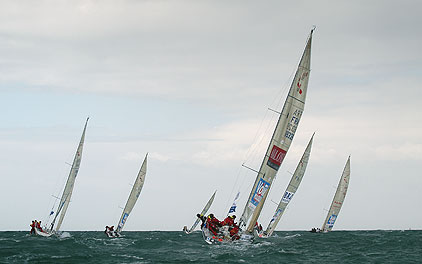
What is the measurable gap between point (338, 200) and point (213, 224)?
33936 mm

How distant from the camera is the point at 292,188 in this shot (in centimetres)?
4950

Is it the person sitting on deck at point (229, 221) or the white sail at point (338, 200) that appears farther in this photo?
the white sail at point (338, 200)

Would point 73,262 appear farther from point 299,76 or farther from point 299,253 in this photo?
point 299,76

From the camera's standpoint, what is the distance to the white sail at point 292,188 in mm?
49594

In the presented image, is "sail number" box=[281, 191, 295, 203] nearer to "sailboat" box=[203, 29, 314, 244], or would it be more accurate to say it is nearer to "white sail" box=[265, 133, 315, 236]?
"white sail" box=[265, 133, 315, 236]

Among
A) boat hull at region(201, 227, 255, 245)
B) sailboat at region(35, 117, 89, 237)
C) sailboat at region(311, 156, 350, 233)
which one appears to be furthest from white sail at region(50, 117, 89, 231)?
sailboat at region(311, 156, 350, 233)

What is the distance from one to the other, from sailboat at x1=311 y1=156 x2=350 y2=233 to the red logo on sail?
30.5 m

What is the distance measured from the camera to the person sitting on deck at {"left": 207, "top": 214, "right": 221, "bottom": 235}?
3459 cm

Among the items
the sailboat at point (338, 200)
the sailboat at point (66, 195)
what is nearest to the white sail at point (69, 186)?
the sailboat at point (66, 195)

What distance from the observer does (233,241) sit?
1377 inches

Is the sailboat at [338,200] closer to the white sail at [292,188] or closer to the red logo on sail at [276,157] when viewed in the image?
the white sail at [292,188]

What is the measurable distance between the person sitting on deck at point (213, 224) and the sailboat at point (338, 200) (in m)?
33.1

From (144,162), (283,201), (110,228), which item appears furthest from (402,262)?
(110,228)

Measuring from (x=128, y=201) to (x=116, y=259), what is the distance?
23.7m
